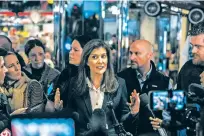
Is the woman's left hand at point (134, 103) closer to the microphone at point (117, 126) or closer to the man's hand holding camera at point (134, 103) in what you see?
the man's hand holding camera at point (134, 103)

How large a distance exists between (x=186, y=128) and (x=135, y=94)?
0.56 meters

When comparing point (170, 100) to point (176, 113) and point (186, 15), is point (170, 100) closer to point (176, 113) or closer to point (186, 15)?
point (176, 113)

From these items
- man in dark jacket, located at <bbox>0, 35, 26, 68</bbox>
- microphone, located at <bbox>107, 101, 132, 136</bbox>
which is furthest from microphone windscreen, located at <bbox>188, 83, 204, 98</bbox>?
man in dark jacket, located at <bbox>0, 35, 26, 68</bbox>

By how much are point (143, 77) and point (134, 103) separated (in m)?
0.26

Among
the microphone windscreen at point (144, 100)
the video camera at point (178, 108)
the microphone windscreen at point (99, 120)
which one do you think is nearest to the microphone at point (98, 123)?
the microphone windscreen at point (99, 120)

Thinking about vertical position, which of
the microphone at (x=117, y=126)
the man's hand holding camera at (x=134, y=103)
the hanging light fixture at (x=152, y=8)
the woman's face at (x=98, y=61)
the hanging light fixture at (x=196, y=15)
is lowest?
the microphone at (x=117, y=126)

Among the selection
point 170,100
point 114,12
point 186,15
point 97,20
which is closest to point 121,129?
point 170,100

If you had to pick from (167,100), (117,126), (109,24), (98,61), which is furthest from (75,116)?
(109,24)

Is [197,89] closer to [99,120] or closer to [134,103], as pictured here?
[134,103]

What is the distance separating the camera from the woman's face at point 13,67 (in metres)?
3.88

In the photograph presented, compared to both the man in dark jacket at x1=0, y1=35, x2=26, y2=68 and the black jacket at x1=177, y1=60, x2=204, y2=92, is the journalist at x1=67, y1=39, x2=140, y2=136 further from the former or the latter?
the man in dark jacket at x1=0, y1=35, x2=26, y2=68

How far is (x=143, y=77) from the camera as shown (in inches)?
158

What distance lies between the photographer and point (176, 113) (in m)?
3.43

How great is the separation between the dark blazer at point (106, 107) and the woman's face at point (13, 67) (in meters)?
0.44
